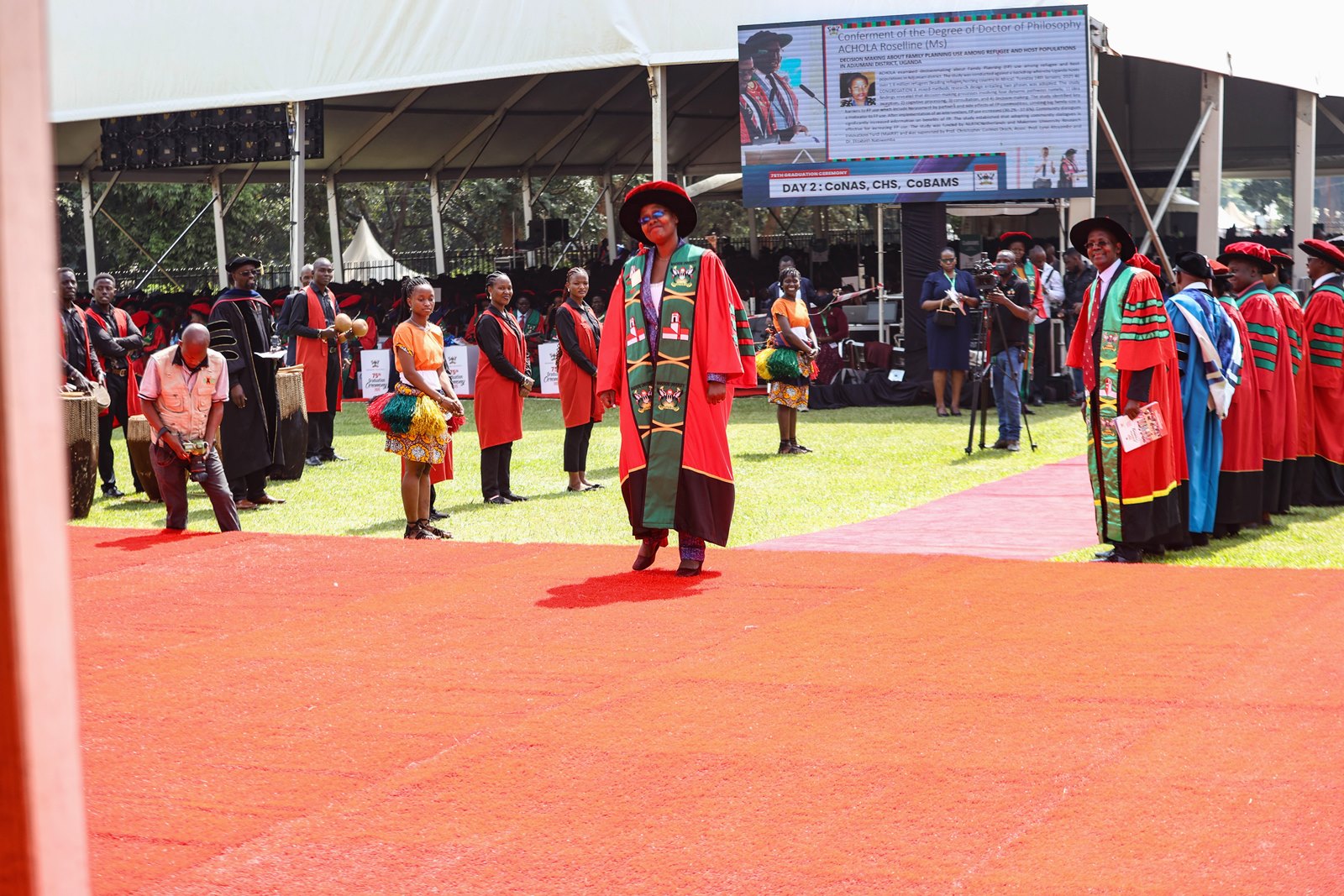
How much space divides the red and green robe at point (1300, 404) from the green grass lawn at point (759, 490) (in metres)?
0.29

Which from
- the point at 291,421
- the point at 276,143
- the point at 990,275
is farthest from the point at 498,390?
the point at 276,143

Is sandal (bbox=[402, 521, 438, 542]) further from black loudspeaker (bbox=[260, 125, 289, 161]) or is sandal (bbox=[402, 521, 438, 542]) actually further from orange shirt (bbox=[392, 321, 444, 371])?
black loudspeaker (bbox=[260, 125, 289, 161])

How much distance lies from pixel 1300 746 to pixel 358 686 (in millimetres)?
3252

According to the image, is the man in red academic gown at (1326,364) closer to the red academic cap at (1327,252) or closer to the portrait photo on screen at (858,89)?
the red academic cap at (1327,252)

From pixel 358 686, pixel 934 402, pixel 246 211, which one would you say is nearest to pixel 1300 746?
pixel 358 686

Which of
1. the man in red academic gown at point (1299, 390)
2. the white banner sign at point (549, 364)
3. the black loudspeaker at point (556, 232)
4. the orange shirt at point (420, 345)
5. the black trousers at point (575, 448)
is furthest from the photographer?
the black loudspeaker at point (556, 232)

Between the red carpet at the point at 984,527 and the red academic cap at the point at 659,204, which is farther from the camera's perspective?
the red carpet at the point at 984,527

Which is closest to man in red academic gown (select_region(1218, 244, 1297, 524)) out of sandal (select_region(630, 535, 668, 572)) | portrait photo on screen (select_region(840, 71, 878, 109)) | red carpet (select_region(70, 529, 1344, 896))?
red carpet (select_region(70, 529, 1344, 896))

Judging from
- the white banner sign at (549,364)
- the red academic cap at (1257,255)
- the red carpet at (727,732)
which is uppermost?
the red academic cap at (1257,255)

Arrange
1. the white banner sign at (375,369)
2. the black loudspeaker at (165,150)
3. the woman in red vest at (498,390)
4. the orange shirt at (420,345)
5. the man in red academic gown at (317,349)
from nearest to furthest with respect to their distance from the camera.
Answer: the orange shirt at (420,345)
the woman in red vest at (498,390)
the man in red academic gown at (317,349)
the white banner sign at (375,369)
the black loudspeaker at (165,150)

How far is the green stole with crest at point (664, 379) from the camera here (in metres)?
7.76

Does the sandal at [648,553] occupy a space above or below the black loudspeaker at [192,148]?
below

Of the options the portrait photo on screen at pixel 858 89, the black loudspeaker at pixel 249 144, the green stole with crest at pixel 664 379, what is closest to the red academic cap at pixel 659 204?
the green stole with crest at pixel 664 379

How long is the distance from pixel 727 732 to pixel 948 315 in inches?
468
